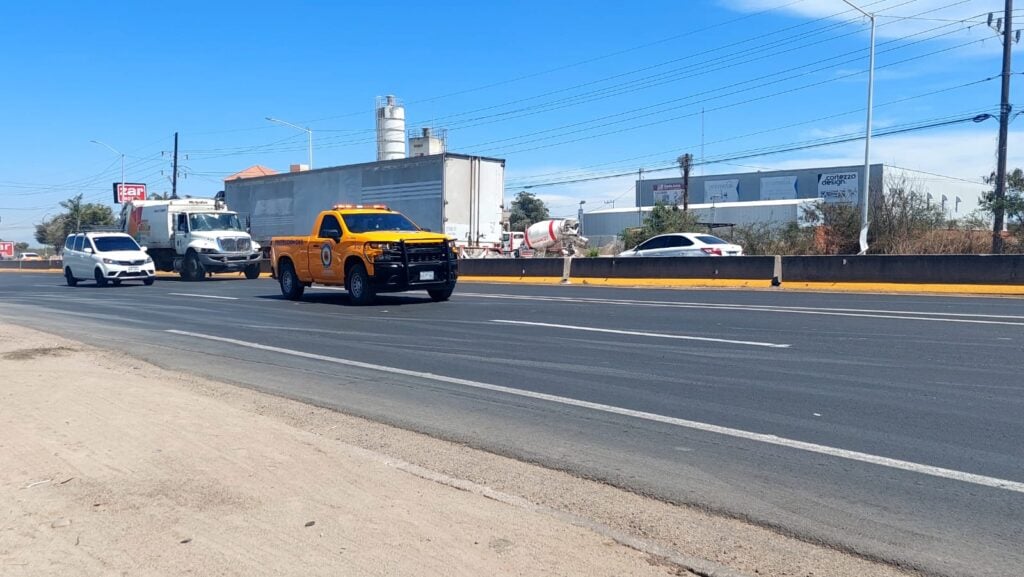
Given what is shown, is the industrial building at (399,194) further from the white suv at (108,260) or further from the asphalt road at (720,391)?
the asphalt road at (720,391)


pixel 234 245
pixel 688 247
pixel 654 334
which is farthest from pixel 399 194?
pixel 654 334

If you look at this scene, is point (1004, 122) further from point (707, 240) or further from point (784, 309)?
point (784, 309)

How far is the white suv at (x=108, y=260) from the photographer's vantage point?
27.7m

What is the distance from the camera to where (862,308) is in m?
16.0

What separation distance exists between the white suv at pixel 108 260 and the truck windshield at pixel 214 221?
374 cm

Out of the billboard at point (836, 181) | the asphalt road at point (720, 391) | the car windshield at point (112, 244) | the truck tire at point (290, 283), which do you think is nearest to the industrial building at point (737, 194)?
the billboard at point (836, 181)

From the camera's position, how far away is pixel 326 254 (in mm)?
18672

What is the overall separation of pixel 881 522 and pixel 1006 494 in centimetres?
99

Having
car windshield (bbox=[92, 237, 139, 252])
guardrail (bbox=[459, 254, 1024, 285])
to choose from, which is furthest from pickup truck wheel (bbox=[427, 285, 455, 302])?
car windshield (bbox=[92, 237, 139, 252])

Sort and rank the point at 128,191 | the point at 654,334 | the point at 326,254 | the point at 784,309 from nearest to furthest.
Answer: the point at 654,334, the point at 784,309, the point at 326,254, the point at 128,191

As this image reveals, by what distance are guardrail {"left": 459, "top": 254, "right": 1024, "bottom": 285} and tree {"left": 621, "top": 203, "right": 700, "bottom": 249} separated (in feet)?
47.6

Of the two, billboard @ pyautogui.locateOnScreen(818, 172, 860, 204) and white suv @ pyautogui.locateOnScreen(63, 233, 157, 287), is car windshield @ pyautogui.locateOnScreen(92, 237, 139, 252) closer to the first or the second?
white suv @ pyautogui.locateOnScreen(63, 233, 157, 287)

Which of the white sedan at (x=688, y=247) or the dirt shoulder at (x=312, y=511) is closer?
the dirt shoulder at (x=312, y=511)

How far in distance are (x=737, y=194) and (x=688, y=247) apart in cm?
6145
